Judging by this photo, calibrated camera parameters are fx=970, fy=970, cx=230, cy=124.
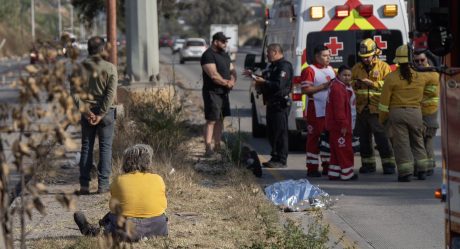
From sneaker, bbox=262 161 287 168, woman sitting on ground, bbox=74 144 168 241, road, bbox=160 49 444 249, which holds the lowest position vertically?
road, bbox=160 49 444 249

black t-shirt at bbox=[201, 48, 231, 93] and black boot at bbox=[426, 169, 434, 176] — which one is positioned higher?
black t-shirt at bbox=[201, 48, 231, 93]

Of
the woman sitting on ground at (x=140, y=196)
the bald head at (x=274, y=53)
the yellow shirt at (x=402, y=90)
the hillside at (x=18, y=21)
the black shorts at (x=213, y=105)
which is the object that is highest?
the hillside at (x=18, y=21)

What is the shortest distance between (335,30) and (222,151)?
2.91m

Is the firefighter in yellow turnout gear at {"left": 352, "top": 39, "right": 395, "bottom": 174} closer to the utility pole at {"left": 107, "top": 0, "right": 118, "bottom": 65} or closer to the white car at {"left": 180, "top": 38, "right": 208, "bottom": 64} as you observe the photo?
the utility pole at {"left": 107, "top": 0, "right": 118, "bottom": 65}

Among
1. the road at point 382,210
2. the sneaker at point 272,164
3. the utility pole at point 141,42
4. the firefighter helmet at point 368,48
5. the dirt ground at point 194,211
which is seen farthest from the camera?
the utility pole at point 141,42

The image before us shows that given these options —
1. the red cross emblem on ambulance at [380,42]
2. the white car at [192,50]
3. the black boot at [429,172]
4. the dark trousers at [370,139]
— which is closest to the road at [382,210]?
the black boot at [429,172]

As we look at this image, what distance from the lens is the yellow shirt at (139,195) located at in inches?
305

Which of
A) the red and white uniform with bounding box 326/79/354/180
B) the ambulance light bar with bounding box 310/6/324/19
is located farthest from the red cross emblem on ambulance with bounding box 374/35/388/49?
the red and white uniform with bounding box 326/79/354/180

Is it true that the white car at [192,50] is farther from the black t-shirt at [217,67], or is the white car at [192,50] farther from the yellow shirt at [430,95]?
the yellow shirt at [430,95]

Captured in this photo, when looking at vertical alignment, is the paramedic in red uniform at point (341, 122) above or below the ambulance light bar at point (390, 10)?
below

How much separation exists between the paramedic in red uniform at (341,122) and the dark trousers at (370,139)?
0.68 metres

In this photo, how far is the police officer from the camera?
12859 millimetres

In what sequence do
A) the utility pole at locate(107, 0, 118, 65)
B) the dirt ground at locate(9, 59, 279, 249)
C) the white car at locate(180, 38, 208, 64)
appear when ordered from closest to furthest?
1. the dirt ground at locate(9, 59, 279, 249)
2. the utility pole at locate(107, 0, 118, 65)
3. the white car at locate(180, 38, 208, 64)

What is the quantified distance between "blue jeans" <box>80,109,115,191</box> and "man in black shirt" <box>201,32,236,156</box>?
3.05 metres
